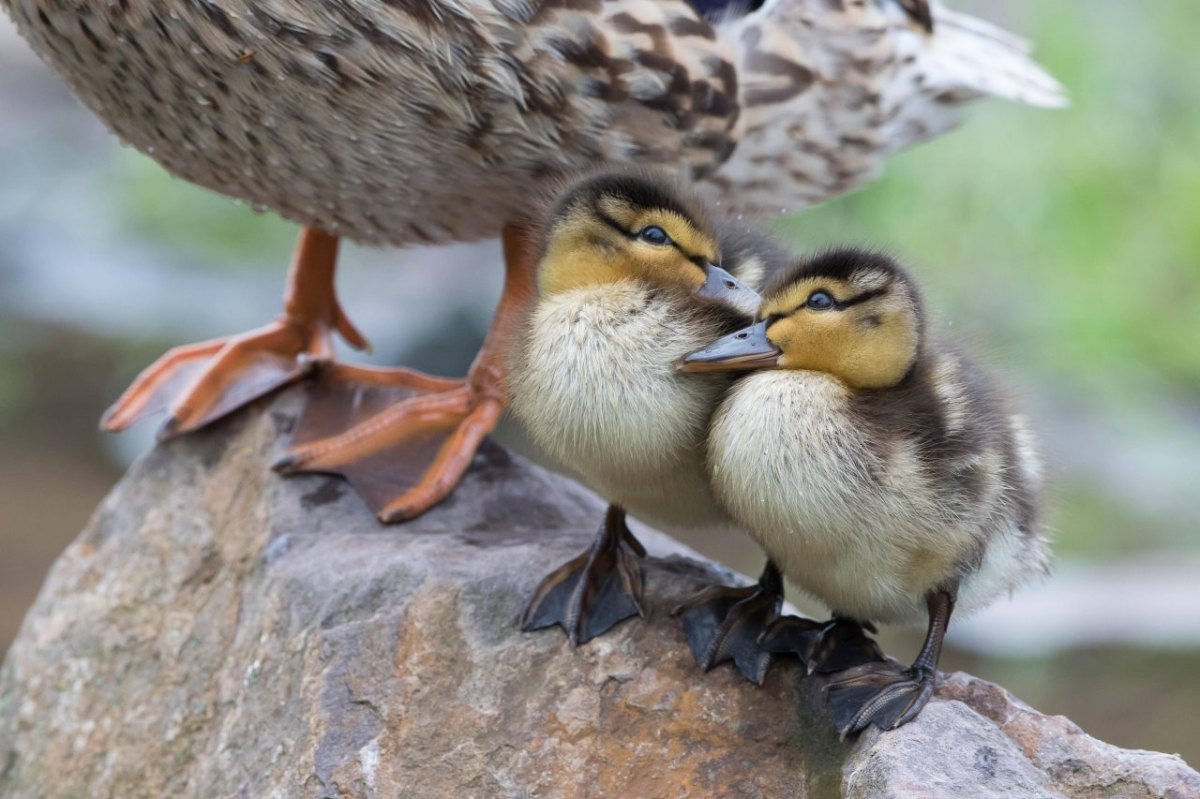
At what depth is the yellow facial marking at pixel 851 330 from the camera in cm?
184

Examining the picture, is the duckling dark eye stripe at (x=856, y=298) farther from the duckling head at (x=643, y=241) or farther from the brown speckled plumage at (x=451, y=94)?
the brown speckled plumage at (x=451, y=94)

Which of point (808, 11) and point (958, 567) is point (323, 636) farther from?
point (808, 11)

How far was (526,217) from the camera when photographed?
2.63 metres

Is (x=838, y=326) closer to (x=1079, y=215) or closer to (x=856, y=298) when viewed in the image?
(x=856, y=298)

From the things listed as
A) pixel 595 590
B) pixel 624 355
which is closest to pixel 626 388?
pixel 624 355

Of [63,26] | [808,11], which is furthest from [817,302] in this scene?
[63,26]

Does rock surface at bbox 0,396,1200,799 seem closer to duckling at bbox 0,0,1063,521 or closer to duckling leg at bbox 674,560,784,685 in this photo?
duckling leg at bbox 674,560,784,685

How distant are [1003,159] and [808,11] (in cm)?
347

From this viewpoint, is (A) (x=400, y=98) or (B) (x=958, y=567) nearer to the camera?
(B) (x=958, y=567)

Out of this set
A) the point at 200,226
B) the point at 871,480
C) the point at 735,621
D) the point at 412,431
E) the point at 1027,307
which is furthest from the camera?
the point at 200,226

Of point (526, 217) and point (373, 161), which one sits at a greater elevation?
point (373, 161)

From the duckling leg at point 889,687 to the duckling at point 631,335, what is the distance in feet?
0.66

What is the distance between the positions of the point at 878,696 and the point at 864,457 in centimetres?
28

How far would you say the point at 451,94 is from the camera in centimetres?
233
